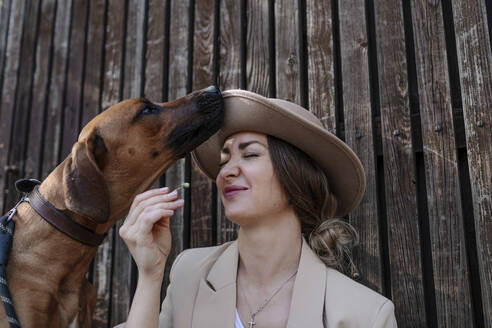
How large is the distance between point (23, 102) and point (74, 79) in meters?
0.61

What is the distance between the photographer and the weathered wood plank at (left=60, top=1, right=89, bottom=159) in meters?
3.55

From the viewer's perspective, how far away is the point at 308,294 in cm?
199

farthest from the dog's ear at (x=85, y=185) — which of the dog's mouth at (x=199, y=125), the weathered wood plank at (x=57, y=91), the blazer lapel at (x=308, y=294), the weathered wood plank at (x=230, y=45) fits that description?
the weathered wood plank at (x=57, y=91)

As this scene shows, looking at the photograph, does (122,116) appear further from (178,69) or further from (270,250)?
(270,250)

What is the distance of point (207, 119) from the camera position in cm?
230

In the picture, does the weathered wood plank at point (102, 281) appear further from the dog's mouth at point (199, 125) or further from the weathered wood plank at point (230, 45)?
the weathered wood plank at point (230, 45)

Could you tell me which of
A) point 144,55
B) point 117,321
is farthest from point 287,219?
point 144,55

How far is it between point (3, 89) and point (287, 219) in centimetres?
310

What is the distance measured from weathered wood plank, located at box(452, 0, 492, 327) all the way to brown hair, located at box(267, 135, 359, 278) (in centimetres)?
60

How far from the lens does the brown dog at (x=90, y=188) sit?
6.73 ft

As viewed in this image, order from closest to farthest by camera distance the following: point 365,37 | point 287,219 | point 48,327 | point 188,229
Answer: point 48,327, point 287,219, point 365,37, point 188,229

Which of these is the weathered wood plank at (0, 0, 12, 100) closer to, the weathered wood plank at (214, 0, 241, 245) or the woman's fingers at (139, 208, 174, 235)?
the weathered wood plank at (214, 0, 241, 245)

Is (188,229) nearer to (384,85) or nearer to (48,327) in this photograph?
(48,327)

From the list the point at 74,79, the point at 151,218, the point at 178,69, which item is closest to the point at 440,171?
the point at 151,218
